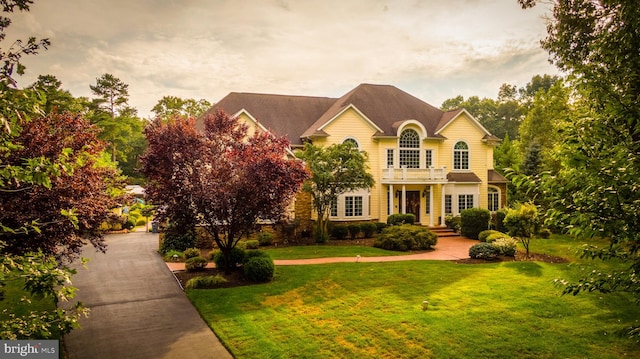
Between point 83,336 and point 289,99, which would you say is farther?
point 289,99

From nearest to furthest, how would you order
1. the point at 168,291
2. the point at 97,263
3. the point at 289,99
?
the point at 168,291
the point at 97,263
the point at 289,99

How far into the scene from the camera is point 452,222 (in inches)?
1030

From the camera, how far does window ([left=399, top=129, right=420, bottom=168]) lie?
2716 centimetres

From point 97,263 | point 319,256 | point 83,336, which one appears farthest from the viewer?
point 319,256

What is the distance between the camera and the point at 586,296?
11062 mm

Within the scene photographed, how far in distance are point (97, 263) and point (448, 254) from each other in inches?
618

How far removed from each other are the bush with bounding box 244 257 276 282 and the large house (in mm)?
11045

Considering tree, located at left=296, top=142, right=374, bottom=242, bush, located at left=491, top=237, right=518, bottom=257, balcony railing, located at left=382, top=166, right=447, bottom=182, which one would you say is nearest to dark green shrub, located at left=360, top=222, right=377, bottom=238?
tree, located at left=296, top=142, right=374, bottom=242

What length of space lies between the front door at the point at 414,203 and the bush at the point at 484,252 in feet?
34.5

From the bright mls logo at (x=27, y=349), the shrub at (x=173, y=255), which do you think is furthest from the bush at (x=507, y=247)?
the bright mls logo at (x=27, y=349)

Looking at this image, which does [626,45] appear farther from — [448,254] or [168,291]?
[448,254]

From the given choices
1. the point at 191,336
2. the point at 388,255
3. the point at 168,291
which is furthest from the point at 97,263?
the point at 388,255

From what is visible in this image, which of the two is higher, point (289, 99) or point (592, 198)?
point (289, 99)

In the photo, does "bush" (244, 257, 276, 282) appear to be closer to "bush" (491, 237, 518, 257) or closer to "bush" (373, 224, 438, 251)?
"bush" (373, 224, 438, 251)
